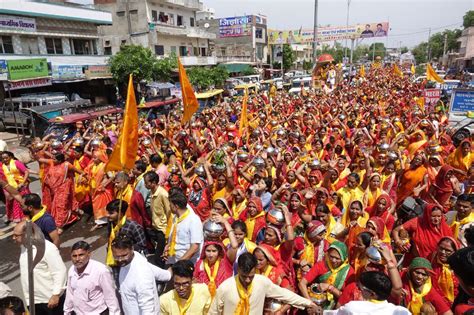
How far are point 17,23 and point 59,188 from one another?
56.4 ft

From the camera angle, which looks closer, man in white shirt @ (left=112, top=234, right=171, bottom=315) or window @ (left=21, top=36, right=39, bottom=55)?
man in white shirt @ (left=112, top=234, right=171, bottom=315)

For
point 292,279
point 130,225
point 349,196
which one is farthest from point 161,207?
point 349,196

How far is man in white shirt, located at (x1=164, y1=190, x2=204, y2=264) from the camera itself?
11.6 feet

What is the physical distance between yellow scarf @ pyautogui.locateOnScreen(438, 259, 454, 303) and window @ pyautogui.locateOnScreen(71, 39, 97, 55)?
24978 mm

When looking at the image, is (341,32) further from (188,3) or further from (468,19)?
(468,19)

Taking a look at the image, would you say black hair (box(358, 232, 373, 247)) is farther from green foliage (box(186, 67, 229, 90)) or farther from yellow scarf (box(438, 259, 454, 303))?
green foliage (box(186, 67, 229, 90))

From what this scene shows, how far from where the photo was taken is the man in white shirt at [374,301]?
225 centimetres

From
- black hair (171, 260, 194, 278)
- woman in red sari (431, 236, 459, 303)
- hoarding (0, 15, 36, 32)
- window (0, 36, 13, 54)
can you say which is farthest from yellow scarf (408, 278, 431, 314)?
window (0, 36, 13, 54)

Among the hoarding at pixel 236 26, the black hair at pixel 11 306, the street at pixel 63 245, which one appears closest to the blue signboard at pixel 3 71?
the street at pixel 63 245

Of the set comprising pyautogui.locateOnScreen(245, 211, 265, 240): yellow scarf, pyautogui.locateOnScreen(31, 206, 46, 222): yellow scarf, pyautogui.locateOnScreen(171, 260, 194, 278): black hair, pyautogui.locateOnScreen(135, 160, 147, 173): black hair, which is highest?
pyautogui.locateOnScreen(171, 260, 194, 278): black hair

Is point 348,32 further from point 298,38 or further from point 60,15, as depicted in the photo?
point 60,15

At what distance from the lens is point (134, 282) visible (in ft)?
8.91

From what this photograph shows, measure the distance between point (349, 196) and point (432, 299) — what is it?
2071 mm

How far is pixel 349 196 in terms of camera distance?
4.71m
